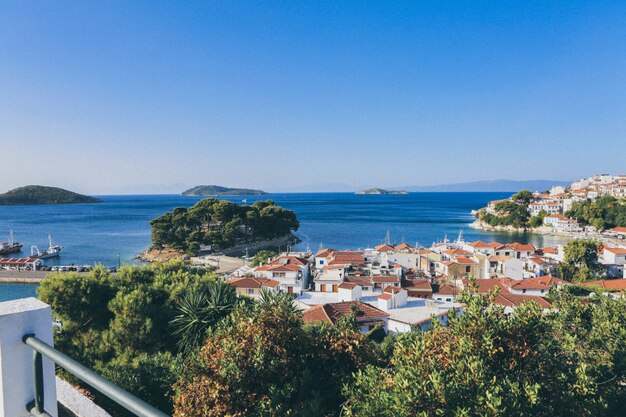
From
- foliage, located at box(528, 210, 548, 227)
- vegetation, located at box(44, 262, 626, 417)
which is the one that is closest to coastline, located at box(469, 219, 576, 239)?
foliage, located at box(528, 210, 548, 227)

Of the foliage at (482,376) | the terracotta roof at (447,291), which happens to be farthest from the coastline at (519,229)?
the foliage at (482,376)

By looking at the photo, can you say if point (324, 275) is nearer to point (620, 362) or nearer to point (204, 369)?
point (620, 362)

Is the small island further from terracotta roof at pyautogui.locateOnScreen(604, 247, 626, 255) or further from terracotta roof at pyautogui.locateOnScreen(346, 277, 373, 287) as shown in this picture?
terracotta roof at pyautogui.locateOnScreen(604, 247, 626, 255)

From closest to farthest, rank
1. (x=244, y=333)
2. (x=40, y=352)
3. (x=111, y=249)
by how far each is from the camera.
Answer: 1. (x=40, y=352)
2. (x=244, y=333)
3. (x=111, y=249)

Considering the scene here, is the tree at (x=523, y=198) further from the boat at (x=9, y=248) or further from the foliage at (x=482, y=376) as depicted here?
the boat at (x=9, y=248)

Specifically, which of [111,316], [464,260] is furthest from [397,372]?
[464,260]

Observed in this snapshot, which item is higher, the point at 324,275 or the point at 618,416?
the point at 618,416

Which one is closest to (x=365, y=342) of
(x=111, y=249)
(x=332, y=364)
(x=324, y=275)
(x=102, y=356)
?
(x=332, y=364)
